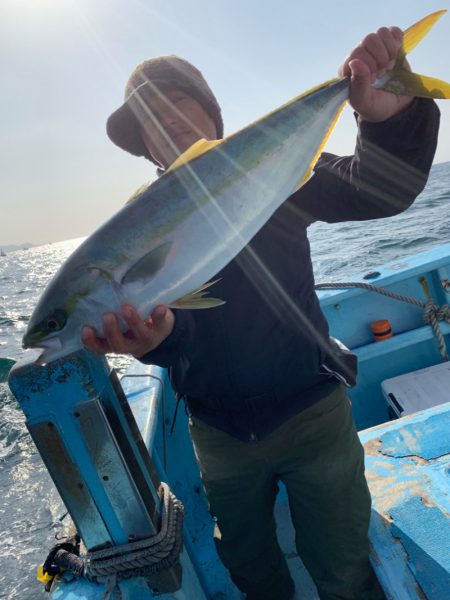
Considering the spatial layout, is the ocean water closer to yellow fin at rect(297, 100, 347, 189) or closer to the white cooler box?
yellow fin at rect(297, 100, 347, 189)

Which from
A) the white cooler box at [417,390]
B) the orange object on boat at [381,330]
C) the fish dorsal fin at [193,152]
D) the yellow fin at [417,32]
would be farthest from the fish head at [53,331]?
the orange object on boat at [381,330]

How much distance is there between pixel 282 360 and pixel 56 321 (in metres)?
1.05

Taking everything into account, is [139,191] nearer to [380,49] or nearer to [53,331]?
[53,331]

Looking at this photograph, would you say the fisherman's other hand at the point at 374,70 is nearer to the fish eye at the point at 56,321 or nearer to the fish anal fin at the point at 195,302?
the fish anal fin at the point at 195,302

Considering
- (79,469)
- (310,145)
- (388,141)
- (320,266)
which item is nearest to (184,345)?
(79,469)

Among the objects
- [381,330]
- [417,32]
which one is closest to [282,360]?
[417,32]

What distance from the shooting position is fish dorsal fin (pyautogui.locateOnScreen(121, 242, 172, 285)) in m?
1.59

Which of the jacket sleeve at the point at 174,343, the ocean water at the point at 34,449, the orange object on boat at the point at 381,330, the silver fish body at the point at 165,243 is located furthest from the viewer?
the ocean water at the point at 34,449

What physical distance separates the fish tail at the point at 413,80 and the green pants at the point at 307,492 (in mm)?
1452

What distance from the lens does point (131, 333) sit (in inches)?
66.9

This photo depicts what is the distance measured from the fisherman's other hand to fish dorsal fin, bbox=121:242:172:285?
41.5 inches

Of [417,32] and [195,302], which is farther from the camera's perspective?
[417,32]

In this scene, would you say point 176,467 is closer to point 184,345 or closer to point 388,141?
point 184,345

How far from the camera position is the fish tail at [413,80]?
5.60 ft
